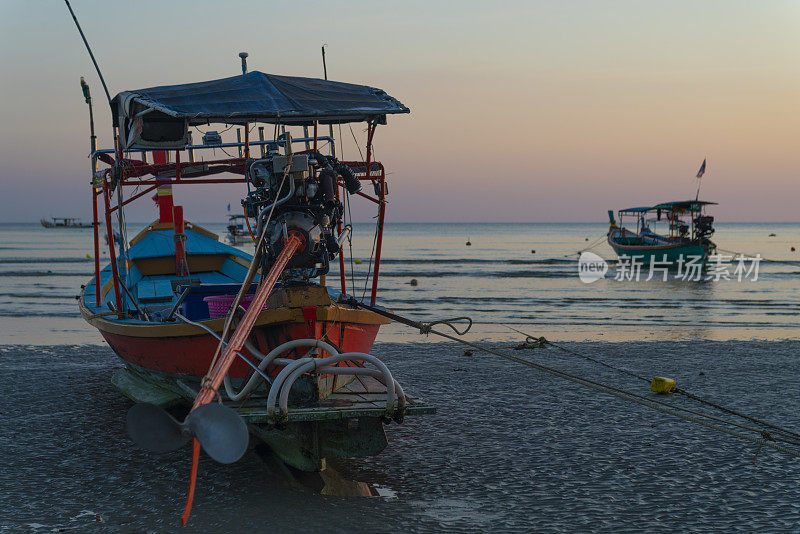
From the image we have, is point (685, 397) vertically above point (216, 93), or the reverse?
point (216, 93)

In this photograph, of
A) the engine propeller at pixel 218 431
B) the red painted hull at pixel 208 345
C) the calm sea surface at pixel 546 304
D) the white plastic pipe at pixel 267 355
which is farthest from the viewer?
the calm sea surface at pixel 546 304

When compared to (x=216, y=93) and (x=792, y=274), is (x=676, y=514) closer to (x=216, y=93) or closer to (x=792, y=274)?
(x=216, y=93)

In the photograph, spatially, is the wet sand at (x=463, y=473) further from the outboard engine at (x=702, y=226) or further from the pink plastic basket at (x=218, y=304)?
the outboard engine at (x=702, y=226)

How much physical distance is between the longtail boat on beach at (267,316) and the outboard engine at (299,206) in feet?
0.05

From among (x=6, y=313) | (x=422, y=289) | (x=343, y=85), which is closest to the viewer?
(x=343, y=85)

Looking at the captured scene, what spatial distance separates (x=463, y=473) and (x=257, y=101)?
16.1 feet

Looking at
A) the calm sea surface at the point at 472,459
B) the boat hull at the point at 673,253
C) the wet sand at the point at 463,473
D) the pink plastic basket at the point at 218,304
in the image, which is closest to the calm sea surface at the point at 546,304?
the calm sea surface at the point at 472,459

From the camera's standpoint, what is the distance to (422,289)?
112 ft

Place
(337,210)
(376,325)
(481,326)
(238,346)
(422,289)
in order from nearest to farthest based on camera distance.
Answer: (238,346) → (337,210) → (376,325) → (481,326) → (422,289)

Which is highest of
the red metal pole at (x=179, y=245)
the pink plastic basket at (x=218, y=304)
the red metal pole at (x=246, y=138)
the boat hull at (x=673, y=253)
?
the red metal pole at (x=246, y=138)

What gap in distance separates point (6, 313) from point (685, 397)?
2194 centimetres

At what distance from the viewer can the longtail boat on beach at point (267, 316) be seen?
20.8 feet

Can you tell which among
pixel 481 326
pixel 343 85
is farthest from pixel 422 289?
pixel 343 85

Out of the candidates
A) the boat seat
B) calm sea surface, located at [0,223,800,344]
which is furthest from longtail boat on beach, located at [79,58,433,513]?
calm sea surface, located at [0,223,800,344]
